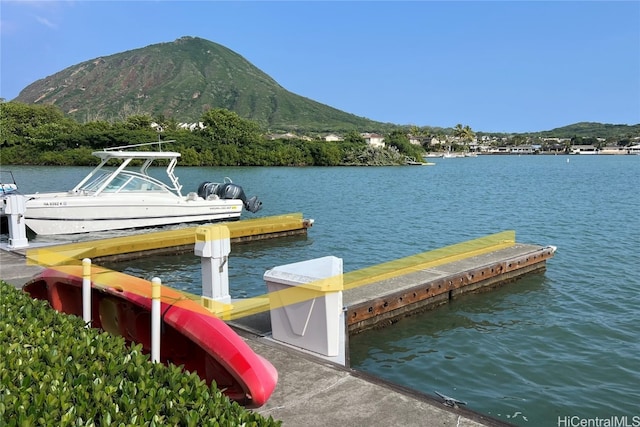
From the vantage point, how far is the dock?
15.5 feet

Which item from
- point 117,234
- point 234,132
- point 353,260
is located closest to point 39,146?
point 234,132

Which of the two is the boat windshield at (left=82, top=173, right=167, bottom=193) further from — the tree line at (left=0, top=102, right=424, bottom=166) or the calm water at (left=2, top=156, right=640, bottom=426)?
the tree line at (left=0, top=102, right=424, bottom=166)

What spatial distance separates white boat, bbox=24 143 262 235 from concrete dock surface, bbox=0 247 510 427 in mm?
12982

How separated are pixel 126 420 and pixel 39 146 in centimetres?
8633

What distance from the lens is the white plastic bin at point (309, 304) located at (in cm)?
609

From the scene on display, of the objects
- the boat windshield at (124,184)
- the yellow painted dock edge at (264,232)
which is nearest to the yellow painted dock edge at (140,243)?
the yellow painted dock edge at (264,232)

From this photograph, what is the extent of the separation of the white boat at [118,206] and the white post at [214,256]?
10.7 metres

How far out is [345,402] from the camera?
489cm

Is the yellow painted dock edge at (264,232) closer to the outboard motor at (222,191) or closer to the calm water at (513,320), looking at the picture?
the calm water at (513,320)

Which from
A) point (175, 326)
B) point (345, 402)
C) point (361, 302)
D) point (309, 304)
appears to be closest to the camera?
point (175, 326)

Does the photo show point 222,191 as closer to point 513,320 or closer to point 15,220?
point 15,220

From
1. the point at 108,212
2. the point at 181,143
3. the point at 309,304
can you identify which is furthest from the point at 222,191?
the point at 181,143

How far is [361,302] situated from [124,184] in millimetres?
12117

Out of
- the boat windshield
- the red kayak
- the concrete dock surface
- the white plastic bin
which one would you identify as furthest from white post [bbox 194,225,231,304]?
the boat windshield
